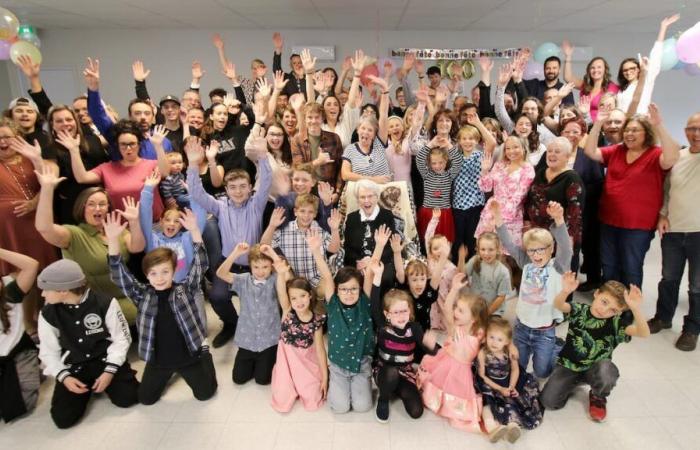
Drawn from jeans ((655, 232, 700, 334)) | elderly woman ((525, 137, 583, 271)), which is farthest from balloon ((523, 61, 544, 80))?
jeans ((655, 232, 700, 334))

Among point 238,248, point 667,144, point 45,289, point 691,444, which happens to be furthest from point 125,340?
point 667,144

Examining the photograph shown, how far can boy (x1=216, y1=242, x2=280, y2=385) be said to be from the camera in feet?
8.72

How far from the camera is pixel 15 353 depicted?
97.6 inches

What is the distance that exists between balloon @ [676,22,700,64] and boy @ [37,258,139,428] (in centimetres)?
486

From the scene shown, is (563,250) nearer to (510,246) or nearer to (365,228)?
(510,246)

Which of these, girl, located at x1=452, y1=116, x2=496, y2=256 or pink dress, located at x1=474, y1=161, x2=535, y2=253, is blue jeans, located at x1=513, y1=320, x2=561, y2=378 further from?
girl, located at x1=452, y1=116, x2=496, y2=256

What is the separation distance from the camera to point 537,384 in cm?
246

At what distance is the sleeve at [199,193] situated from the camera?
2.94 meters

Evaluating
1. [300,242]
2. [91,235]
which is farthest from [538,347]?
[91,235]

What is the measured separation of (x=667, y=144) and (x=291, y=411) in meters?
2.85

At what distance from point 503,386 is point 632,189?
1.73 meters

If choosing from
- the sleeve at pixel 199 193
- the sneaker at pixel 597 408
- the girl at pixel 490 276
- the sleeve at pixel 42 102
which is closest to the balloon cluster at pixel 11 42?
the sleeve at pixel 42 102

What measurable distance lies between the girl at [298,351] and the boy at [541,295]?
1.23 m

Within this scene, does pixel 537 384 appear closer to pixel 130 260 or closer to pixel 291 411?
pixel 291 411
